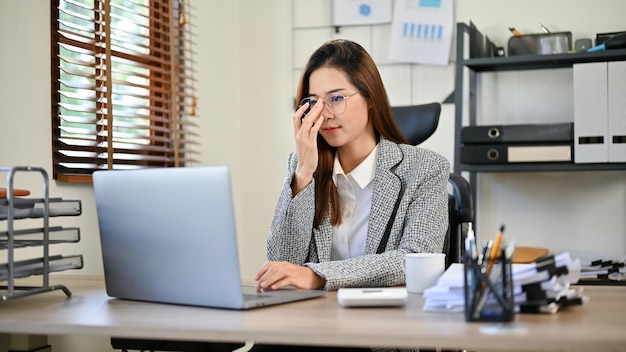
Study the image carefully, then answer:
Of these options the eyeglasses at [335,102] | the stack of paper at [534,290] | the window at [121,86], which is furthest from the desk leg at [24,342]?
the window at [121,86]

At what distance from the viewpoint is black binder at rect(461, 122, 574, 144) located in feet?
9.22

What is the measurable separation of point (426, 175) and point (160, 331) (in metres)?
0.87

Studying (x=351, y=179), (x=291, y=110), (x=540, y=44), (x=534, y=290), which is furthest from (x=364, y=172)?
(x=291, y=110)

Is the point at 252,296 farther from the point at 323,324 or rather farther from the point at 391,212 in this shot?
the point at 391,212

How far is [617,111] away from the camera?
9.03 ft

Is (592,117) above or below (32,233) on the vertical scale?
above

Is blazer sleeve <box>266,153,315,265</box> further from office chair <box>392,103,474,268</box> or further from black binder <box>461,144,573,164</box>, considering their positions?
black binder <box>461,144,573,164</box>

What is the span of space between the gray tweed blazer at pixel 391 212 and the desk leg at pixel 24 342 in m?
0.65

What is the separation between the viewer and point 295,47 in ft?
11.6

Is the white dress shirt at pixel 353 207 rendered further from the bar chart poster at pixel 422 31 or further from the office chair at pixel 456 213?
the bar chart poster at pixel 422 31

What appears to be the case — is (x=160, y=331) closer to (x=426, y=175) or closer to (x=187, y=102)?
(x=426, y=175)

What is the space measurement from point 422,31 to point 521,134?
0.72 metres

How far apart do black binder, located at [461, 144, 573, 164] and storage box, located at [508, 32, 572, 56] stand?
39cm

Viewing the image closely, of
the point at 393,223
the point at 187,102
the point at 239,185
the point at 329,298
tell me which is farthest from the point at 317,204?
the point at 239,185
